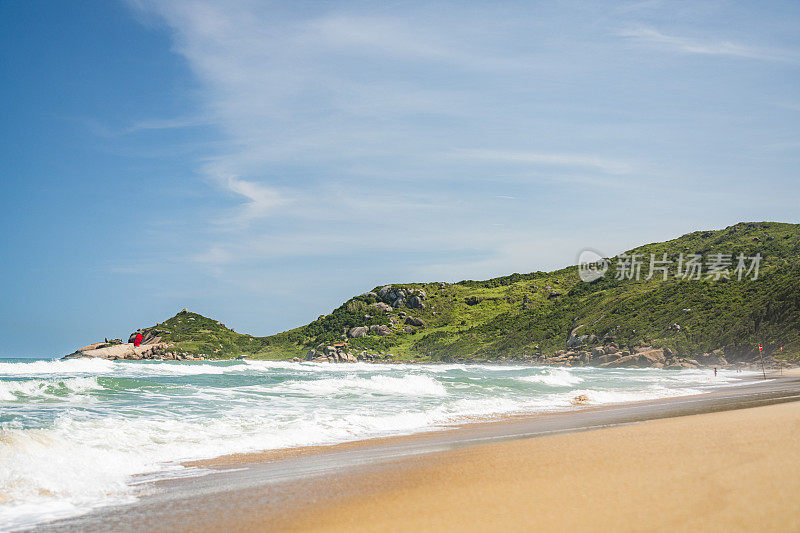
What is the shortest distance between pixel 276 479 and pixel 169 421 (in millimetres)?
6463

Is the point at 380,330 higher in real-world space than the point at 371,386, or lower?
higher

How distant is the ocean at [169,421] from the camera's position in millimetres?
7230

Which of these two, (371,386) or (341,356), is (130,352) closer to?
(341,356)

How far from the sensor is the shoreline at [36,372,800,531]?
18.0 ft

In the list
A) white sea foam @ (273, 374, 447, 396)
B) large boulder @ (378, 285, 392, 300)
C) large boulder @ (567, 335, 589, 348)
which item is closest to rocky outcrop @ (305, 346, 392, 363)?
large boulder @ (378, 285, 392, 300)

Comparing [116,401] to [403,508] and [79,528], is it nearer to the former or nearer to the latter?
[79,528]

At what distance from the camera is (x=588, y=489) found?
5535 millimetres

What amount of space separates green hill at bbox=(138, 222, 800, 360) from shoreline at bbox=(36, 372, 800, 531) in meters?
45.5

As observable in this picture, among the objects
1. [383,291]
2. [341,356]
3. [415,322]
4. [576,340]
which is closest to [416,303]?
[415,322]

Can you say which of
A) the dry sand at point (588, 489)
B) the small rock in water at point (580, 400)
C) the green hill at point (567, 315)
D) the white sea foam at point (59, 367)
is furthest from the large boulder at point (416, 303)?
the dry sand at point (588, 489)

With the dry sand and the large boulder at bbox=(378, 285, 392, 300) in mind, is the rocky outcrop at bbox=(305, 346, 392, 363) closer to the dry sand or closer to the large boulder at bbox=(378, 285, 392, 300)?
the large boulder at bbox=(378, 285, 392, 300)

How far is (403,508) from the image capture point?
5.37 m

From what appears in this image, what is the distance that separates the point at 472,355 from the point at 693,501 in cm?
8489

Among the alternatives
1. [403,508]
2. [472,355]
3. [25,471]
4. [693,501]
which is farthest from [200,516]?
[472,355]
